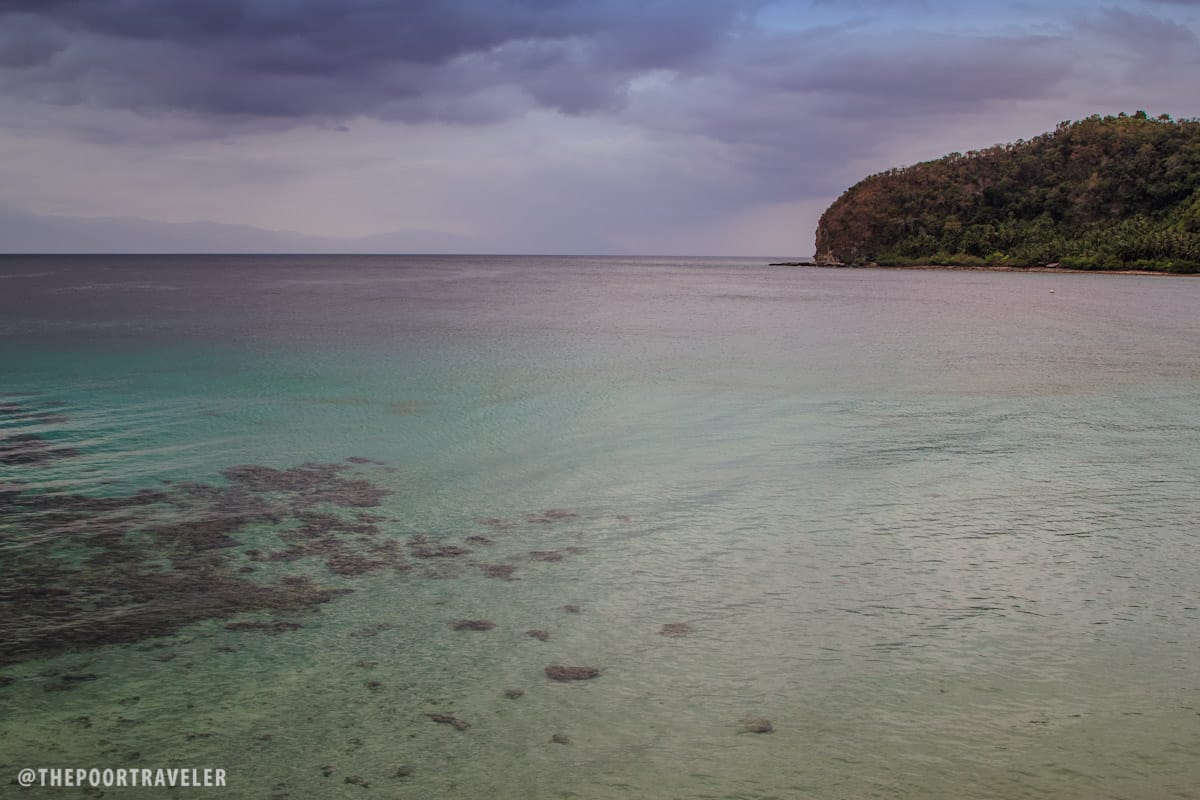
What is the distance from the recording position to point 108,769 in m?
4.78

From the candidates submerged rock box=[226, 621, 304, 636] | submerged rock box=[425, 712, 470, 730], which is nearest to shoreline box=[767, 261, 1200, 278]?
submerged rock box=[226, 621, 304, 636]

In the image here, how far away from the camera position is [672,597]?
7.38 metres

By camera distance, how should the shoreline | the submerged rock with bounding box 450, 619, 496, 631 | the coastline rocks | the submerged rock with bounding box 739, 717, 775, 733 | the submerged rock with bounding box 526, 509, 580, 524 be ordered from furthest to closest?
the shoreline
the submerged rock with bounding box 526, 509, 580, 524
the submerged rock with bounding box 450, 619, 496, 631
the coastline rocks
the submerged rock with bounding box 739, 717, 775, 733

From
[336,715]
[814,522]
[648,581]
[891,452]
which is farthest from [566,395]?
[336,715]

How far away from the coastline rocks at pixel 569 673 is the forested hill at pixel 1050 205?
433ft

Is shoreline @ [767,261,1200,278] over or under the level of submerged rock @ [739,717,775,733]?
over

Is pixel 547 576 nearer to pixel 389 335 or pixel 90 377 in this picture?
pixel 90 377

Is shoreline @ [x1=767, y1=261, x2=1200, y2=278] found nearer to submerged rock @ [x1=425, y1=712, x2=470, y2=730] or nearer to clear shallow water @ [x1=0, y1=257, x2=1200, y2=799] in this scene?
clear shallow water @ [x1=0, y1=257, x2=1200, y2=799]

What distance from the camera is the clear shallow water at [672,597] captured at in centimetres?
492

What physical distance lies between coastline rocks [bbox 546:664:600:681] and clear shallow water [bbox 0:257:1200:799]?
0.40 feet

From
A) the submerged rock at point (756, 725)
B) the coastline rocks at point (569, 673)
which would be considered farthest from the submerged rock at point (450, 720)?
the submerged rock at point (756, 725)

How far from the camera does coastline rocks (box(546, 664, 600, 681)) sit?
19.4 feet

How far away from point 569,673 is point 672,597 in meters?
1.64

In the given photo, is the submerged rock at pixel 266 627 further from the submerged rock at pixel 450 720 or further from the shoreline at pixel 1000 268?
the shoreline at pixel 1000 268
